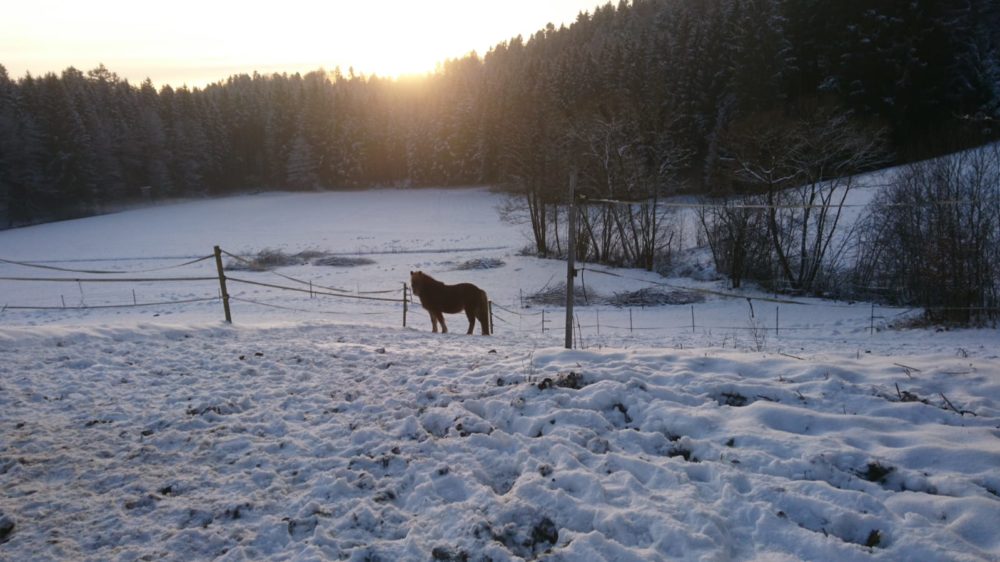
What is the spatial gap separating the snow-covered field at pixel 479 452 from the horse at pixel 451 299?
369 centimetres

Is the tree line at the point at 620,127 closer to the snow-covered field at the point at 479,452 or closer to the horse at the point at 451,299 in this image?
the horse at the point at 451,299

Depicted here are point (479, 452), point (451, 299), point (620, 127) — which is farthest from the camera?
point (620, 127)

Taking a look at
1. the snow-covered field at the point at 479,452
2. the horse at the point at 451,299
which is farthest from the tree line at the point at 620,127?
the snow-covered field at the point at 479,452

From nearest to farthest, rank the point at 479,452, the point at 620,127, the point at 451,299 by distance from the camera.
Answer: the point at 479,452 → the point at 451,299 → the point at 620,127

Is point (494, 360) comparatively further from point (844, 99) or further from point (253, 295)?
point (844, 99)

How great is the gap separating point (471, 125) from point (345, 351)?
6695cm

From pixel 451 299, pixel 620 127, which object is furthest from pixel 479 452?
pixel 620 127

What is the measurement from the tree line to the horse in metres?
4.30

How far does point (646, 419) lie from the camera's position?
15.8 ft

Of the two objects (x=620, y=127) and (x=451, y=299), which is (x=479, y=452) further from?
(x=620, y=127)

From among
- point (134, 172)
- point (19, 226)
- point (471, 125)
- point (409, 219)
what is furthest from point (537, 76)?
point (19, 226)

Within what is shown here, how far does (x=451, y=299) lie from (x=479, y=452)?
8.29 m

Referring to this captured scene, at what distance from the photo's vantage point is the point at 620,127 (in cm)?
3056

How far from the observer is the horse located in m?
12.5
